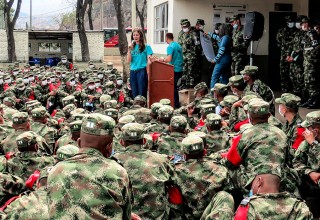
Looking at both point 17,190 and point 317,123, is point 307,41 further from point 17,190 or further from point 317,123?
point 17,190

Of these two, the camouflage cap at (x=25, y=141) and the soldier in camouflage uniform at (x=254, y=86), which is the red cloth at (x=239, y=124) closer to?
the soldier in camouflage uniform at (x=254, y=86)

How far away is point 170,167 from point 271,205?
1.63 m

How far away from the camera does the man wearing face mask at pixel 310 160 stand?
5945 millimetres

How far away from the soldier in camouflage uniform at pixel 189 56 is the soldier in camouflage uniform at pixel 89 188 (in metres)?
10.4

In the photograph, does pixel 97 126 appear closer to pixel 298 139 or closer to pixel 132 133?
pixel 132 133

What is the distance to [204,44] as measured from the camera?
13430 millimetres

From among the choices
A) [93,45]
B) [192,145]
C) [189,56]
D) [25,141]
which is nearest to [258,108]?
[192,145]

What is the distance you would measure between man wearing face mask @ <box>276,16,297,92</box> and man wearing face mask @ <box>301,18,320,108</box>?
1.34m

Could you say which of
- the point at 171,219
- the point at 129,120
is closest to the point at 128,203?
the point at 171,219

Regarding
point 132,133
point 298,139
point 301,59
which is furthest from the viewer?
point 301,59

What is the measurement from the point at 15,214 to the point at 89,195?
3.98 feet

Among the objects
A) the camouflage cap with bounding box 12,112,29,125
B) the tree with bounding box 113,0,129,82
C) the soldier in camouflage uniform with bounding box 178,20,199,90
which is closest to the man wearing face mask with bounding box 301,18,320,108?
the soldier in camouflage uniform with bounding box 178,20,199,90

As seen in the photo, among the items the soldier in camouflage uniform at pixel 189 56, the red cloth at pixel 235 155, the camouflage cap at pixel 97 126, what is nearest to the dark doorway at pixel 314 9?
the soldier in camouflage uniform at pixel 189 56

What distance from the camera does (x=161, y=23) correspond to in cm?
1644
